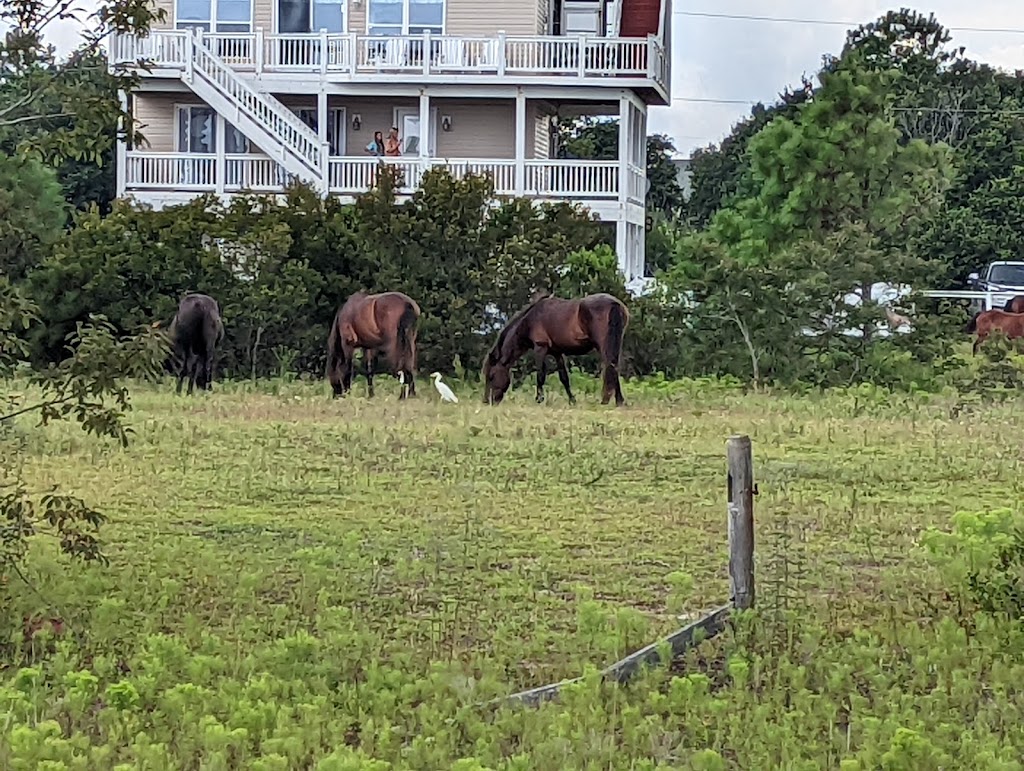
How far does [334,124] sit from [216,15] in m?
3.04

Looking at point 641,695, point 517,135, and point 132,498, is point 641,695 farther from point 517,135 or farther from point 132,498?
point 517,135

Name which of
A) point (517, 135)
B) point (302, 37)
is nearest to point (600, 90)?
point (517, 135)

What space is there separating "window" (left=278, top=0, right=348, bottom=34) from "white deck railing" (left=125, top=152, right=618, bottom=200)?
10.7ft

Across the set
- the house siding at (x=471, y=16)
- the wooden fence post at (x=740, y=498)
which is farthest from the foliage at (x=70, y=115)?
the house siding at (x=471, y=16)

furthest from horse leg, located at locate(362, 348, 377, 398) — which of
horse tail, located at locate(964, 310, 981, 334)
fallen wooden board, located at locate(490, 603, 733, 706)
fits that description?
fallen wooden board, located at locate(490, 603, 733, 706)

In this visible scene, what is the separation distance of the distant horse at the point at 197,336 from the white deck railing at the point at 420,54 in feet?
35.5

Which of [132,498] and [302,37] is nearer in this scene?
[132,498]

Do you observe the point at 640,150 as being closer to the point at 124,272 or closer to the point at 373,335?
the point at 124,272

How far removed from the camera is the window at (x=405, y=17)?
33969 millimetres

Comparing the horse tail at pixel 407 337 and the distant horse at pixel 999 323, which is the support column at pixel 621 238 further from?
the horse tail at pixel 407 337

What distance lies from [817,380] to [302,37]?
572 inches

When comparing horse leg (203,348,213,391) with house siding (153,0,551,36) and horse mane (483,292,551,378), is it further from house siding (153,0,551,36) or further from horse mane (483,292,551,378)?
house siding (153,0,551,36)

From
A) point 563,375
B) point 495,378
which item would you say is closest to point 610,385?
point 563,375

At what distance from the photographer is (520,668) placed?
23.8ft
